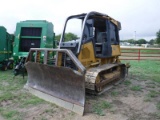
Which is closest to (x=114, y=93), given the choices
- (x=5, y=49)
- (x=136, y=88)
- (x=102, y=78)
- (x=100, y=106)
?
(x=102, y=78)

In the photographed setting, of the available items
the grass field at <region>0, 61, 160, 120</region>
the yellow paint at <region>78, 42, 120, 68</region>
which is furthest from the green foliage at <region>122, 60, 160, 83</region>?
the yellow paint at <region>78, 42, 120, 68</region>

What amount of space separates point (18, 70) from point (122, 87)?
→ 3.39 metres

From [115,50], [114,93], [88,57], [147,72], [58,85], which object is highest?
[115,50]

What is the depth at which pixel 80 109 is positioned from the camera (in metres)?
4.35

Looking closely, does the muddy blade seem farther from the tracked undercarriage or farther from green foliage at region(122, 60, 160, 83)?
green foliage at region(122, 60, 160, 83)

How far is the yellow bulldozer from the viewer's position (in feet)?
15.0

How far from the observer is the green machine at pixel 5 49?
9.94 metres

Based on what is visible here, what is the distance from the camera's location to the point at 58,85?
503 cm

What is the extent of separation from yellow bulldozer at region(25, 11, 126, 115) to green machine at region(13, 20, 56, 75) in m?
2.79

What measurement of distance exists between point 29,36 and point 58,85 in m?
4.63

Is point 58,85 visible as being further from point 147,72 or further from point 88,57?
point 147,72

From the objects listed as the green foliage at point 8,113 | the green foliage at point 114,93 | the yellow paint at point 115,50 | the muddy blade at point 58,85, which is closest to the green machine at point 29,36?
the yellow paint at point 115,50

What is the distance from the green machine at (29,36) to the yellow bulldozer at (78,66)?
2793 mm

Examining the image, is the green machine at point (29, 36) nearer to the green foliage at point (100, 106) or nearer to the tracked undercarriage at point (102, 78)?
the tracked undercarriage at point (102, 78)
